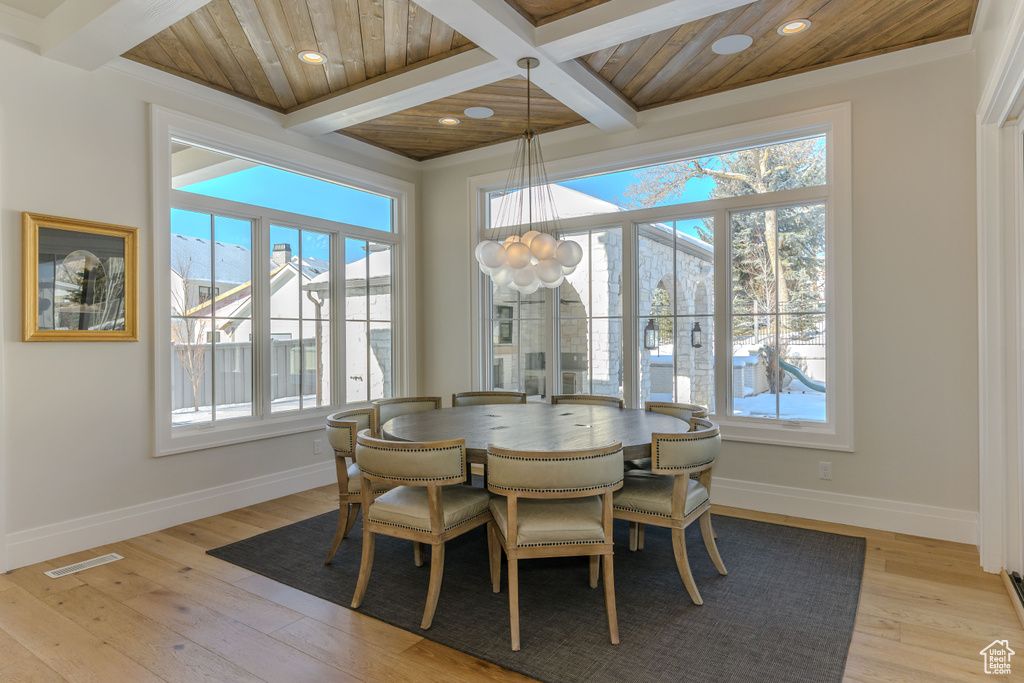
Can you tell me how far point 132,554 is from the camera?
3.38 m

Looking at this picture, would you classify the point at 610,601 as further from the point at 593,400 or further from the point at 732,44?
the point at 732,44

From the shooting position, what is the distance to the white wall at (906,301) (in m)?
3.47

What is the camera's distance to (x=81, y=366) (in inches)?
137

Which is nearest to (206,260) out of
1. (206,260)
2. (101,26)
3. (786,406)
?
(206,260)

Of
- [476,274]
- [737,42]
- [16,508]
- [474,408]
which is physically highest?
[737,42]

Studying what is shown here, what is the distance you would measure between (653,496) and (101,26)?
3.66 m

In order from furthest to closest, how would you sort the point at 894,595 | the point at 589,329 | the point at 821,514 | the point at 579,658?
the point at 589,329, the point at 821,514, the point at 894,595, the point at 579,658

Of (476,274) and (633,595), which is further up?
(476,274)

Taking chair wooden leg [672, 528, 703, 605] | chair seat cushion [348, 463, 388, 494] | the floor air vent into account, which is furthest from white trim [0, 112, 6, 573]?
chair wooden leg [672, 528, 703, 605]

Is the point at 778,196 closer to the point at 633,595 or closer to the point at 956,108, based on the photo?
the point at 956,108

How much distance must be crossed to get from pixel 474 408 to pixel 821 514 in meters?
2.44

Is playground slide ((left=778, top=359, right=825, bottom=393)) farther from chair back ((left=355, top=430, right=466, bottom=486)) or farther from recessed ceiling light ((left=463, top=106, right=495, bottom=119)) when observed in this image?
recessed ceiling light ((left=463, top=106, right=495, bottom=119))

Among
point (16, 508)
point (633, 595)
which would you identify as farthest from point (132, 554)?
point (633, 595)

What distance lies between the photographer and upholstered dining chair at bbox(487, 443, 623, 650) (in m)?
2.37
